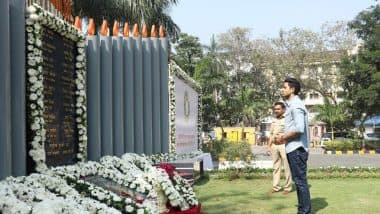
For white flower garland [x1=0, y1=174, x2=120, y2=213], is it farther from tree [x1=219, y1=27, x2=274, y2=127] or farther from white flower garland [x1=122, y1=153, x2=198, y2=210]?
tree [x1=219, y1=27, x2=274, y2=127]

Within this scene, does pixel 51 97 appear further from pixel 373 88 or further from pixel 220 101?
pixel 220 101

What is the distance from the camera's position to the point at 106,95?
858 cm

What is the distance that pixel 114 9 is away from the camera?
22.5 meters

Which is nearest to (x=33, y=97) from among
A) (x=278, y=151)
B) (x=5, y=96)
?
(x=5, y=96)

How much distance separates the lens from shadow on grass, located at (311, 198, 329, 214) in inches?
316

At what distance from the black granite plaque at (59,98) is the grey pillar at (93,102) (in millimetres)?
604

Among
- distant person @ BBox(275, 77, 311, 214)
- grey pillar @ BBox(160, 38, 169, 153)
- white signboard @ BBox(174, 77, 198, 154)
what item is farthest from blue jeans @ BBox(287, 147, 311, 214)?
white signboard @ BBox(174, 77, 198, 154)

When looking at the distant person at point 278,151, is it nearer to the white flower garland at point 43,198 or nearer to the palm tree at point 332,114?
the white flower garland at point 43,198

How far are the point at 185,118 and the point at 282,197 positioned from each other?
3.78 meters

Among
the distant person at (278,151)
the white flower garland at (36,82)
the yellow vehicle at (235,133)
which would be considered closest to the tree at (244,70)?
the yellow vehicle at (235,133)

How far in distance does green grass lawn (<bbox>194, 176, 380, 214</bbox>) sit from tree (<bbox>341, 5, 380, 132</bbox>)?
1990 centimetres

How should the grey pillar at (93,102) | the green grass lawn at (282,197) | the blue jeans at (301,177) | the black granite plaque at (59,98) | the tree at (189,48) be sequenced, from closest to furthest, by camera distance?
the black granite plaque at (59,98) → the blue jeans at (301,177) → the green grass lawn at (282,197) → the grey pillar at (93,102) → the tree at (189,48)

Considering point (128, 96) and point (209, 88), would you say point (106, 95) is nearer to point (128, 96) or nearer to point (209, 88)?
point (128, 96)

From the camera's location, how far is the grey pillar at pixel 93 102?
8.29 meters
